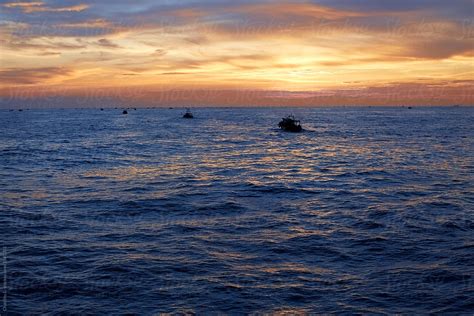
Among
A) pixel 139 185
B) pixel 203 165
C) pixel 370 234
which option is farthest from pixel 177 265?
pixel 203 165

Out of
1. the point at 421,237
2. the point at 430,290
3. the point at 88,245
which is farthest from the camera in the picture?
the point at 421,237

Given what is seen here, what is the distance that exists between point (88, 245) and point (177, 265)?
397cm

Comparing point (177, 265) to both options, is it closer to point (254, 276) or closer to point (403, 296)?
point (254, 276)

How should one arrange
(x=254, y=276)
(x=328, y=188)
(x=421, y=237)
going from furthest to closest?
(x=328, y=188), (x=421, y=237), (x=254, y=276)

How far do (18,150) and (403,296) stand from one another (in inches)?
1935

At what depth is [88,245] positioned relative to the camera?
15641 mm

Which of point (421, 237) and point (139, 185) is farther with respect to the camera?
point (139, 185)

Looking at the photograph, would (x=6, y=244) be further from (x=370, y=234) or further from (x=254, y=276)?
(x=370, y=234)

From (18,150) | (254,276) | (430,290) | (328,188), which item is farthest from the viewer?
(18,150)

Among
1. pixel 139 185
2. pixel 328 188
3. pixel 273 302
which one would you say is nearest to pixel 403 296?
pixel 273 302

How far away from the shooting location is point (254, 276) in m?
12.8

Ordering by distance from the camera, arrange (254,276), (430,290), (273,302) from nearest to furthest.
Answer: (273,302) < (430,290) < (254,276)

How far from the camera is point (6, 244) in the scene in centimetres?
1586

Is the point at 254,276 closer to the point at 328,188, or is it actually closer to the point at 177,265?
the point at 177,265
